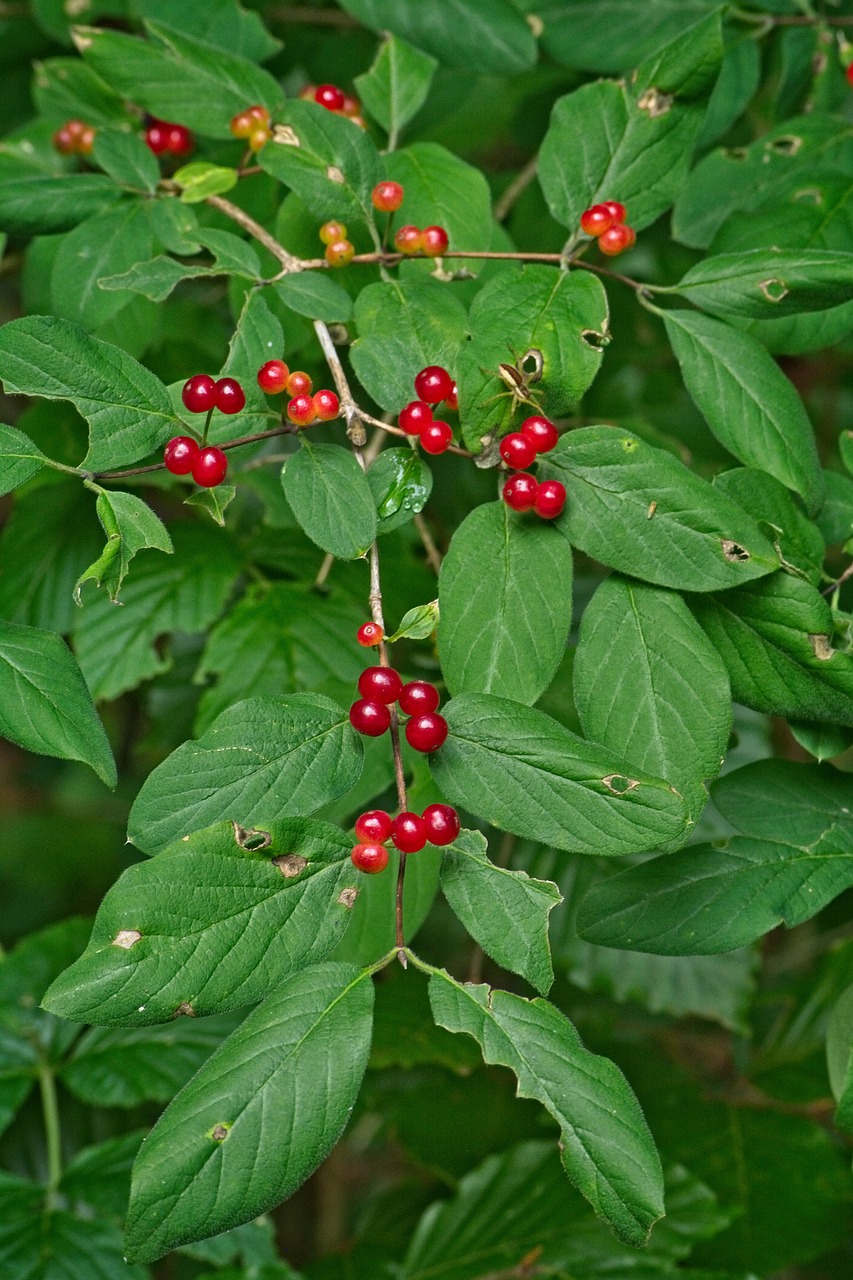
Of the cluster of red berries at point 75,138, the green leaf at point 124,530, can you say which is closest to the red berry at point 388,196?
the green leaf at point 124,530

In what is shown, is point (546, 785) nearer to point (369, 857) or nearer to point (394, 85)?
point (369, 857)

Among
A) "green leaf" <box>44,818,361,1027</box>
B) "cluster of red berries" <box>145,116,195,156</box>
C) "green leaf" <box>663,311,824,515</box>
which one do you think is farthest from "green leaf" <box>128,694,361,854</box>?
"cluster of red berries" <box>145,116,195,156</box>

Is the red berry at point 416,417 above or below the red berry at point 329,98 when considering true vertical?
below

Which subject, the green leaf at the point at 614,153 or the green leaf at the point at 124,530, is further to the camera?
the green leaf at the point at 614,153

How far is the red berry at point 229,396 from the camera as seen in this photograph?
2.59 feet

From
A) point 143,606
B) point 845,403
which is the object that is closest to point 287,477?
point 143,606

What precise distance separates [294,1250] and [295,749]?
1688 millimetres

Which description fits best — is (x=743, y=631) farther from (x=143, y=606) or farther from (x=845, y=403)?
(x=845, y=403)

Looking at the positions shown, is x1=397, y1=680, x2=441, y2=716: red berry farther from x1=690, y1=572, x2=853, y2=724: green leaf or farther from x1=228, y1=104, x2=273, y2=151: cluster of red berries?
x1=228, y1=104, x2=273, y2=151: cluster of red berries

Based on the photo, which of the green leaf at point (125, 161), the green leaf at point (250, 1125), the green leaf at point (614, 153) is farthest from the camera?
the green leaf at point (125, 161)

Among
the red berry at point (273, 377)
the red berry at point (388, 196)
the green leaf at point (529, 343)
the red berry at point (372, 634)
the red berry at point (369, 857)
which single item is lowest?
the red berry at point (369, 857)

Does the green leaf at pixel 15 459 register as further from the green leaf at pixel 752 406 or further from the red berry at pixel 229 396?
the green leaf at pixel 752 406

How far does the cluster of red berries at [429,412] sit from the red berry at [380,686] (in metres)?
0.17

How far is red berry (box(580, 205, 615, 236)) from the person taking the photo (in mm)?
919
